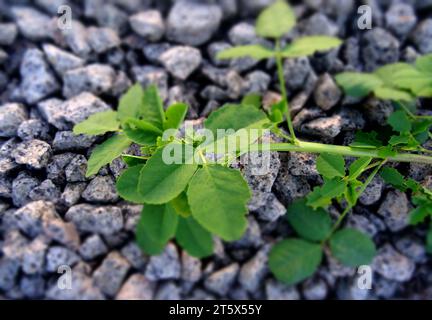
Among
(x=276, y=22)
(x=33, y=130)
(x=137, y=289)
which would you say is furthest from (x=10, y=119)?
(x=276, y=22)

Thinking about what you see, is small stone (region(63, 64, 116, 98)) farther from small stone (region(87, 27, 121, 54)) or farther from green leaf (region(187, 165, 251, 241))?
green leaf (region(187, 165, 251, 241))

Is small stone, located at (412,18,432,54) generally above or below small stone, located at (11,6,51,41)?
below

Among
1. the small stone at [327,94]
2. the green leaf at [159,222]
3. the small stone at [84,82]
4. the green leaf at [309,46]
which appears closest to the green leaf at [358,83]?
the small stone at [327,94]

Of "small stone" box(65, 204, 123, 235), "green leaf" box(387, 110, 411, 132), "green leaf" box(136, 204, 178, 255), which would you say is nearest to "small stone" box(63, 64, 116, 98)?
"small stone" box(65, 204, 123, 235)

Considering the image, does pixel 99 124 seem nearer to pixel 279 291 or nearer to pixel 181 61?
pixel 181 61
